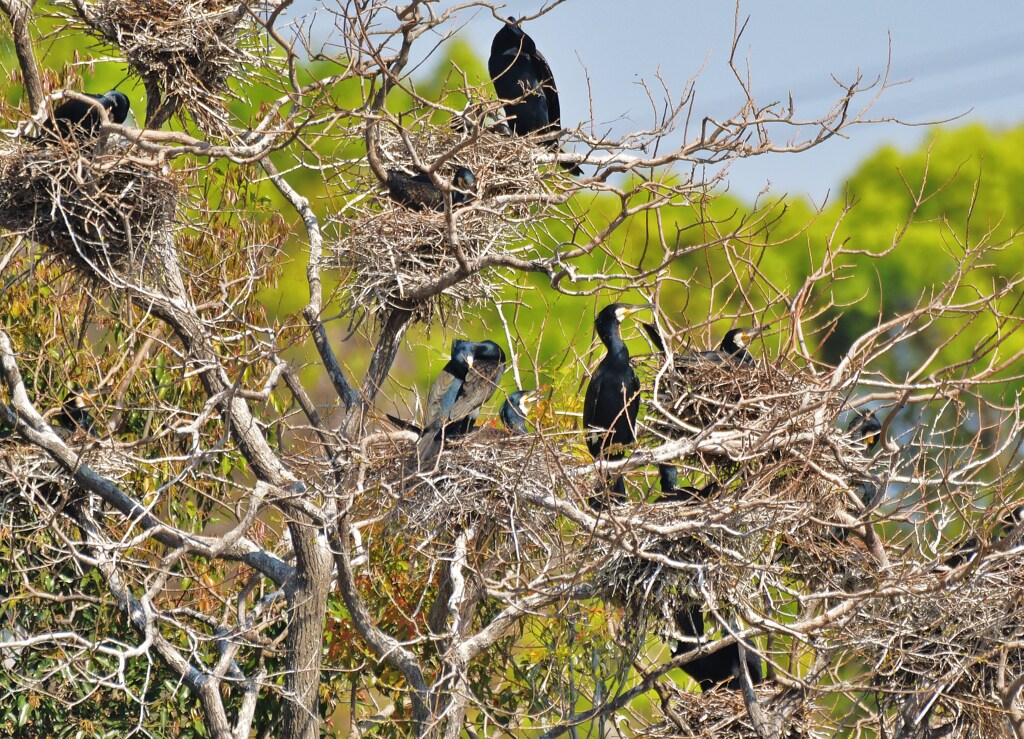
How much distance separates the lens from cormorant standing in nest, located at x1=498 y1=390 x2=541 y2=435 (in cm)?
612

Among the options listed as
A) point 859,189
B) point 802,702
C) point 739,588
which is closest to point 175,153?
point 739,588

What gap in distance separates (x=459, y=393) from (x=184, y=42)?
2113 millimetres

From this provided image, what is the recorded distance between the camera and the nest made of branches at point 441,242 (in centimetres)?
571

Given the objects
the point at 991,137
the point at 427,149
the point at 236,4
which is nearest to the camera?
the point at 236,4

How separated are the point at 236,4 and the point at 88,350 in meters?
2.18

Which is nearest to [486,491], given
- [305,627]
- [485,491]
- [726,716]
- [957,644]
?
[485,491]

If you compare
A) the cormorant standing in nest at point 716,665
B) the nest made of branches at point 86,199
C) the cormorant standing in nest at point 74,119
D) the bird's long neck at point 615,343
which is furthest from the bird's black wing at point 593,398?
the cormorant standing in nest at point 74,119

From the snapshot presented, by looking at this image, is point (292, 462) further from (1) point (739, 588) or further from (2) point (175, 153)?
(1) point (739, 588)

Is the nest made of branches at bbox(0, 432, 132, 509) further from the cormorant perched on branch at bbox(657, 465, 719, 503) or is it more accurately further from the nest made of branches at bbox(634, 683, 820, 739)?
the nest made of branches at bbox(634, 683, 820, 739)

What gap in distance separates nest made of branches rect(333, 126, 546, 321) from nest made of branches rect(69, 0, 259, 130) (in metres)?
0.84

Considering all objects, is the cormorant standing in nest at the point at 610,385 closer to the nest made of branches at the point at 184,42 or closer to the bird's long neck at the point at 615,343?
the bird's long neck at the point at 615,343

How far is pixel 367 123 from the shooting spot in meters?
5.00

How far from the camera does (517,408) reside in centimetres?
620

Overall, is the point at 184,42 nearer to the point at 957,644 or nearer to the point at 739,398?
the point at 739,398
